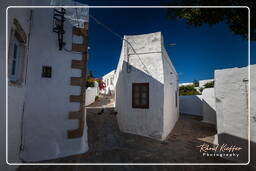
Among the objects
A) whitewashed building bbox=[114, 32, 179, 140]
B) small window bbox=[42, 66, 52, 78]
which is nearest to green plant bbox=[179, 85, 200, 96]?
whitewashed building bbox=[114, 32, 179, 140]

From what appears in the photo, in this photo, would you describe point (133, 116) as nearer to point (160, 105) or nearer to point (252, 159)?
point (160, 105)

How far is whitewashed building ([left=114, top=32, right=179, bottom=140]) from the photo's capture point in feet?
16.2

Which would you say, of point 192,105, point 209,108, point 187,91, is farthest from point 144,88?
point 187,91

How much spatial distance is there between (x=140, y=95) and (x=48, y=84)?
342 centimetres

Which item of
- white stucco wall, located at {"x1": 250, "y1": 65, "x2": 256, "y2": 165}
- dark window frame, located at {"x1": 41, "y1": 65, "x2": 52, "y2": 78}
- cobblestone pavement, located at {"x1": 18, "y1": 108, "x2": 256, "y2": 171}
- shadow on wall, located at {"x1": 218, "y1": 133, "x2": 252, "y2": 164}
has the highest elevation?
dark window frame, located at {"x1": 41, "y1": 65, "x2": 52, "y2": 78}

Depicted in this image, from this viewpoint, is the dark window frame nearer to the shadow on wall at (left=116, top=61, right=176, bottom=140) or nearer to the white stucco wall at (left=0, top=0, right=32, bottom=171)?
the white stucco wall at (left=0, top=0, right=32, bottom=171)

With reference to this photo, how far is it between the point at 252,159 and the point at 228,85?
79.6 inches

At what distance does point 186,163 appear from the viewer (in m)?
3.06

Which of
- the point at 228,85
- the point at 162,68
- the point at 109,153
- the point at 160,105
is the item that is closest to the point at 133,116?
the point at 160,105

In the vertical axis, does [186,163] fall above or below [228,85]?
below

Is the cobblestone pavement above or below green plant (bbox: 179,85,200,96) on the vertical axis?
below

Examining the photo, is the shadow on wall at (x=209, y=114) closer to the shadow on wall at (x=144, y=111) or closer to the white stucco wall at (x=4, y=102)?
the shadow on wall at (x=144, y=111)

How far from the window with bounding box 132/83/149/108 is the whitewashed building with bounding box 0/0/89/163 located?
2.39 m

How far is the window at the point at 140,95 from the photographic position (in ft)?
16.8
